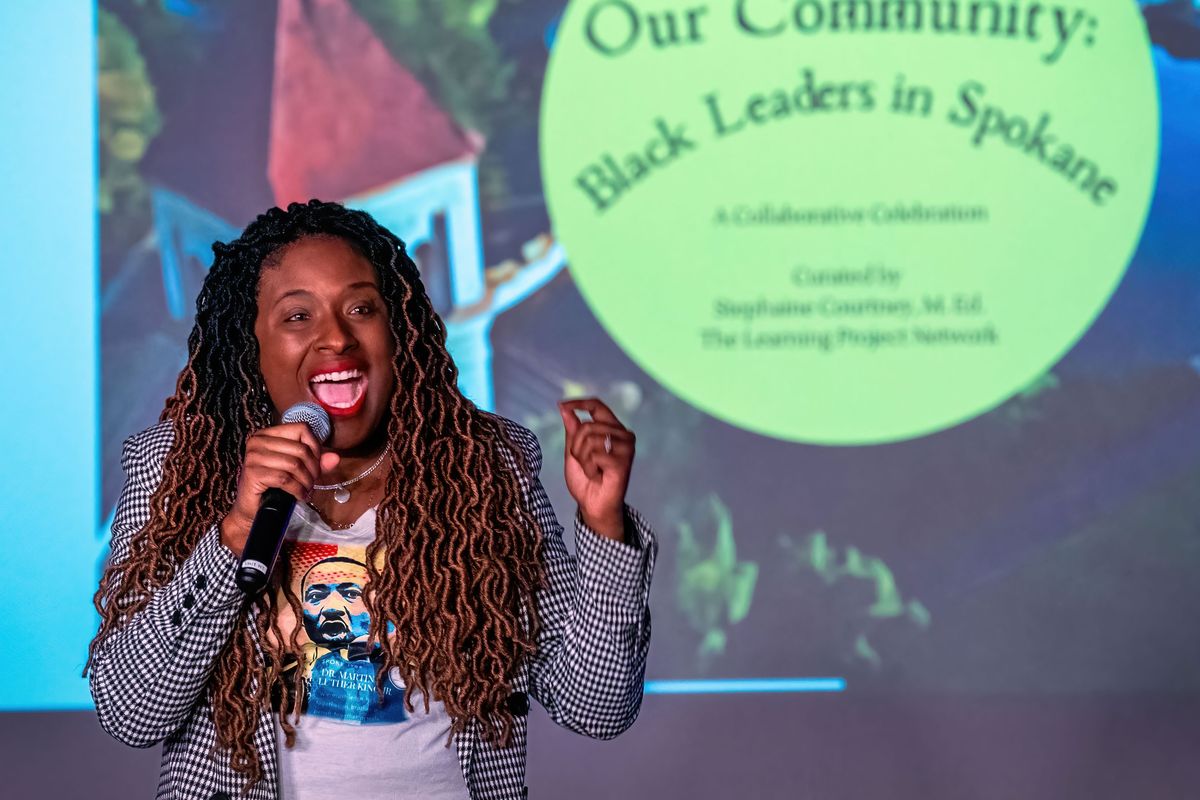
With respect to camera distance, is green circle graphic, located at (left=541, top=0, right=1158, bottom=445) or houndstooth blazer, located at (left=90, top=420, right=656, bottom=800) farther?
green circle graphic, located at (left=541, top=0, right=1158, bottom=445)

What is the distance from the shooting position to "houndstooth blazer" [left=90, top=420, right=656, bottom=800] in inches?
56.3

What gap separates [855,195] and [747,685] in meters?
1.11

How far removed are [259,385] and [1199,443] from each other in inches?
89.5

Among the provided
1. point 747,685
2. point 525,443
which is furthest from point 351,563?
point 747,685

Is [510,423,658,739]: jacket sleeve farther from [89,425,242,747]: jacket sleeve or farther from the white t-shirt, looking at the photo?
[89,425,242,747]: jacket sleeve

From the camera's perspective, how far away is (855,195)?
3092 mm

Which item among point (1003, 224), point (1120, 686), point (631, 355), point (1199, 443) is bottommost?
point (1120, 686)

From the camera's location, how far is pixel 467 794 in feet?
4.99

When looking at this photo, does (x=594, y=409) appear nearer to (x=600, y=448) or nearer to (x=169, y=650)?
(x=600, y=448)

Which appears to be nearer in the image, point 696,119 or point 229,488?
point 229,488

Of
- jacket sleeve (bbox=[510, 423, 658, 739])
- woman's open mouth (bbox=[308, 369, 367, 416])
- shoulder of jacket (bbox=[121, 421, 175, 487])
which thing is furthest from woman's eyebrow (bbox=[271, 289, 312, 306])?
jacket sleeve (bbox=[510, 423, 658, 739])

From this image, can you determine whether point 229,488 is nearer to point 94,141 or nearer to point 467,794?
point 467,794

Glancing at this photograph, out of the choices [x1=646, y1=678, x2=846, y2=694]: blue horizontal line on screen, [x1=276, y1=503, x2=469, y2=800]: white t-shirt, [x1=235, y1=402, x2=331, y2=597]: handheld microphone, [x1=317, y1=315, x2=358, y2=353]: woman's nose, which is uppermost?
[x1=317, y1=315, x2=358, y2=353]: woman's nose

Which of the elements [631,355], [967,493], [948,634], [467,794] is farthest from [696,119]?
[467,794]
